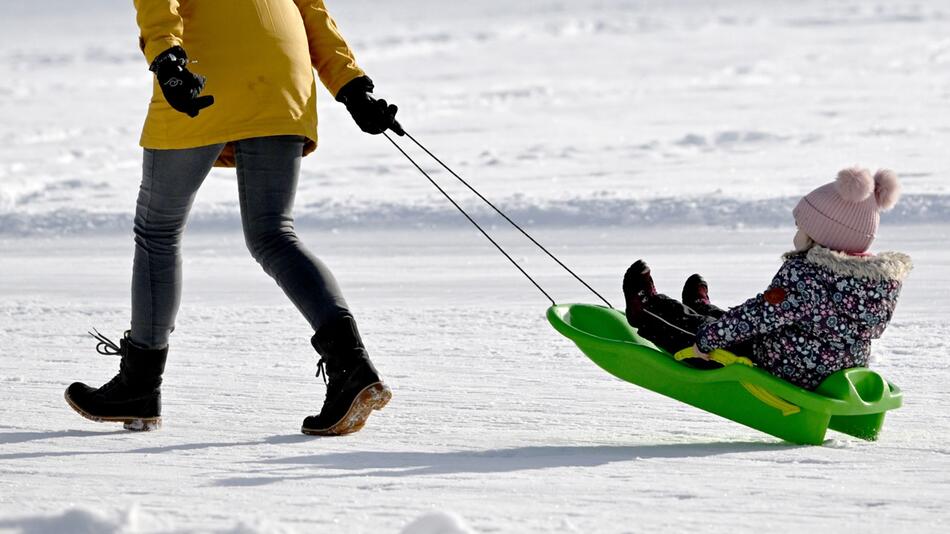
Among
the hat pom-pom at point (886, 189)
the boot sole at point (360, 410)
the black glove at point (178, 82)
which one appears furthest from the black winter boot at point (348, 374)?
the hat pom-pom at point (886, 189)

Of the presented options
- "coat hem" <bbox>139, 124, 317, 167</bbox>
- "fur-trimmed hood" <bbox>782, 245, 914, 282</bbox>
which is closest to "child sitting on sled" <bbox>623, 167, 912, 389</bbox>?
"fur-trimmed hood" <bbox>782, 245, 914, 282</bbox>

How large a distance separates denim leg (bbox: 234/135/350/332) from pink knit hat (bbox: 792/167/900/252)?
3.49 ft

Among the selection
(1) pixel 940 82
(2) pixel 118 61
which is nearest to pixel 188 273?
(1) pixel 940 82

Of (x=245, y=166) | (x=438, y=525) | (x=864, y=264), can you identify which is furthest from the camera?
(x=245, y=166)

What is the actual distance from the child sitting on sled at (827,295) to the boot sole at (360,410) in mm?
720

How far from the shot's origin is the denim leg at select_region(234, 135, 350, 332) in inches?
112

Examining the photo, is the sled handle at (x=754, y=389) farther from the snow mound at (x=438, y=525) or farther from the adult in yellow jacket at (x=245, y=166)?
the snow mound at (x=438, y=525)

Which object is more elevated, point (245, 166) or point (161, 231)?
point (245, 166)

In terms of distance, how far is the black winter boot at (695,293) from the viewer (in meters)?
3.19

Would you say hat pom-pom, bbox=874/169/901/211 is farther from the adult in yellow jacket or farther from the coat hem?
the coat hem

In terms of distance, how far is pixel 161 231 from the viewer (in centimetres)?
290

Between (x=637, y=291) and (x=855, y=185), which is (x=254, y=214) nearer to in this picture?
(x=637, y=291)

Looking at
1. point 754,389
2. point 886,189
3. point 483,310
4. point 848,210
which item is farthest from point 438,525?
point 483,310

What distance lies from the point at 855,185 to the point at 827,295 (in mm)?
246
